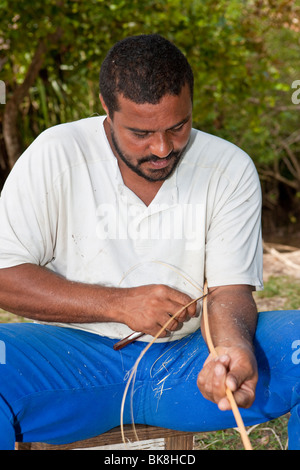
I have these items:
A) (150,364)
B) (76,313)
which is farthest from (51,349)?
(150,364)

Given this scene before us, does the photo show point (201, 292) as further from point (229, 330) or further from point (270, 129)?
point (270, 129)

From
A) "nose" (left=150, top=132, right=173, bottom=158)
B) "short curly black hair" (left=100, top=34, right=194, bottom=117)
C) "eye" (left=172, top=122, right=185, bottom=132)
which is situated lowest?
"nose" (left=150, top=132, right=173, bottom=158)

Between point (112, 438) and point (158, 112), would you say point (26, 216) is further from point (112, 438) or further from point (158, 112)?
point (112, 438)

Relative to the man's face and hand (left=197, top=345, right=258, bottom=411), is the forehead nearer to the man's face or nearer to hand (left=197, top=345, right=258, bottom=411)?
the man's face

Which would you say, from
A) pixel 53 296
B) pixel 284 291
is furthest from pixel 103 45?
pixel 53 296

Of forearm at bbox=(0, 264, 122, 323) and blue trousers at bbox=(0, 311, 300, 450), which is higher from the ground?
forearm at bbox=(0, 264, 122, 323)

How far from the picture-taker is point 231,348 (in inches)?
71.7

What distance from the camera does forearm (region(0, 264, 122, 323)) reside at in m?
2.05

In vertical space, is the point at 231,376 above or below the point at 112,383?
above

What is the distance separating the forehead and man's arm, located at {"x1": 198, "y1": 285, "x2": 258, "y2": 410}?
2.05 ft

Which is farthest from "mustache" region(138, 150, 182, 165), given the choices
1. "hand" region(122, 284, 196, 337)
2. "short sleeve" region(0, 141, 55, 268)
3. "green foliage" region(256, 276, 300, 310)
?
"green foliage" region(256, 276, 300, 310)

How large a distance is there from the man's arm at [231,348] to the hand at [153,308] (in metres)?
0.12

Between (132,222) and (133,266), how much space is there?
16 cm
